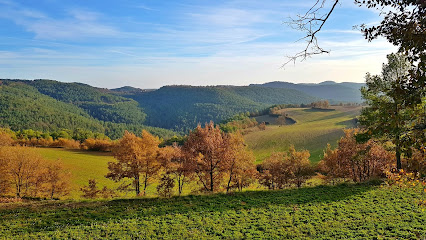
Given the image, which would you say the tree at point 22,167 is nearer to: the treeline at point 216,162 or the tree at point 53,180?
the tree at point 53,180

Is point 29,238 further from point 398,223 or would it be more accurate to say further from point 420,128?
point 398,223

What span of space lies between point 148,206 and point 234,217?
810cm

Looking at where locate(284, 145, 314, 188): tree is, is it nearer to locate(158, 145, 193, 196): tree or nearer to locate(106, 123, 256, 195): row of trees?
locate(106, 123, 256, 195): row of trees

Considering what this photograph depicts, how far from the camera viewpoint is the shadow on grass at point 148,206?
19578 millimetres

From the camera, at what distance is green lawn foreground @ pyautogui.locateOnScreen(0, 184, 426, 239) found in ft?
53.5

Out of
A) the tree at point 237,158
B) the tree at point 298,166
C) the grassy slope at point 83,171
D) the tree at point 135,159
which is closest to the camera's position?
the tree at point 237,158

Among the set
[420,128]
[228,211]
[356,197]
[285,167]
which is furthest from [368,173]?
[420,128]

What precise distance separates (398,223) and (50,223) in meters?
24.5

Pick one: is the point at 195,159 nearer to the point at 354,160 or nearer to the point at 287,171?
the point at 287,171

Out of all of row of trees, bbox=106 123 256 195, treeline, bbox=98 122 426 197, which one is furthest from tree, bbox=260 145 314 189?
row of trees, bbox=106 123 256 195

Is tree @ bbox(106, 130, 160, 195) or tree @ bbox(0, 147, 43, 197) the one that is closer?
tree @ bbox(106, 130, 160, 195)

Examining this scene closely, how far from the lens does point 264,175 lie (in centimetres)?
4250

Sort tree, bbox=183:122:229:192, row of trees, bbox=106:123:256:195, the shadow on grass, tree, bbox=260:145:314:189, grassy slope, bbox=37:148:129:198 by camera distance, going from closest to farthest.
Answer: the shadow on grass, tree, bbox=183:122:229:192, row of trees, bbox=106:123:256:195, tree, bbox=260:145:314:189, grassy slope, bbox=37:148:129:198

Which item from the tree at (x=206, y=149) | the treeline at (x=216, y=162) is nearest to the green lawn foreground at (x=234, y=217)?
the treeline at (x=216, y=162)
